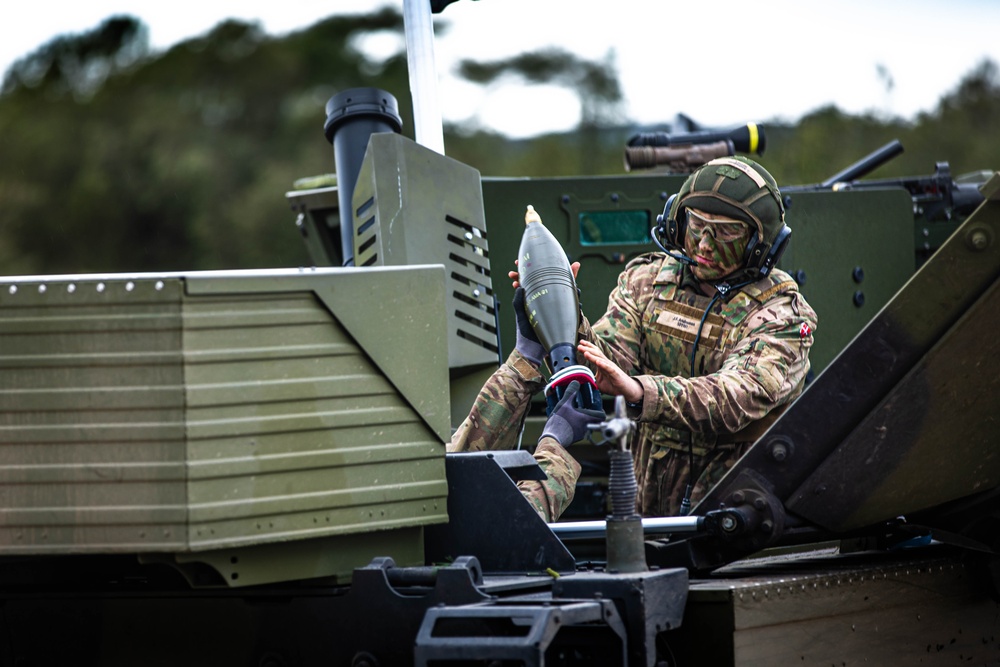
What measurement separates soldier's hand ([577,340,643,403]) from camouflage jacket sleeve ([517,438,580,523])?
220 millimetres

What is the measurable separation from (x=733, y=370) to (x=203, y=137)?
84.4 ft

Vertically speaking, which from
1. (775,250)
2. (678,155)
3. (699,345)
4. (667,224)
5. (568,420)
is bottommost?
(568,420)

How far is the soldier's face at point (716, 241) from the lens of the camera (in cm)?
481

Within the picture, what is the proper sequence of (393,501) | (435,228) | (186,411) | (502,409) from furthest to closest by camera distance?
1. (435,228)
2. (502,409)
3. (393,501)
4. (186,411)

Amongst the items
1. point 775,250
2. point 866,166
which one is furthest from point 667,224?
point 866,166

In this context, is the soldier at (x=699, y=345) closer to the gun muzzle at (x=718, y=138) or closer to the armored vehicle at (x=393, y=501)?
the armored vehicle at (x=393, y=501)

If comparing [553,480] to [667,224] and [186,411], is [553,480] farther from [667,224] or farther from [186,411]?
[186,411]

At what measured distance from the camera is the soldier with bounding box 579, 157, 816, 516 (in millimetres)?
4582

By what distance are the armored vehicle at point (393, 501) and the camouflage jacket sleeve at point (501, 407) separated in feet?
2.35

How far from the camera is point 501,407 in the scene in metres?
4.68

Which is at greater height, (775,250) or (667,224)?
(667,224)

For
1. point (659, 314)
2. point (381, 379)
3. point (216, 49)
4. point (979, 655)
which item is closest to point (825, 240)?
point (659, 314)

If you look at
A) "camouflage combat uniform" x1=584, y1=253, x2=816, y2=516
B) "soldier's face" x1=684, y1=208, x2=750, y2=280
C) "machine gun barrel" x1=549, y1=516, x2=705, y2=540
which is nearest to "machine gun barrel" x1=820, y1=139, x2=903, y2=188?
"camouflage combat uniform" x1=584, y1=253, x2=816, y2=516

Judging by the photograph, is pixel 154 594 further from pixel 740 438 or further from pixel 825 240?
pixel 825 240
